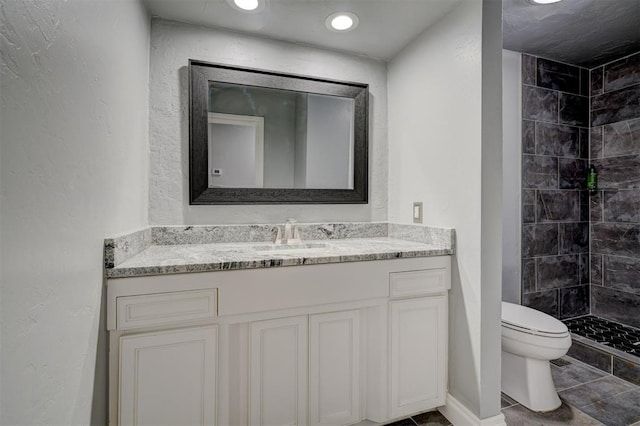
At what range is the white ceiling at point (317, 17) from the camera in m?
1.52

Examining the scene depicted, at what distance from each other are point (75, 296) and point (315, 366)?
90 centimetres

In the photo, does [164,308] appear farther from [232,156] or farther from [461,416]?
[461,416]

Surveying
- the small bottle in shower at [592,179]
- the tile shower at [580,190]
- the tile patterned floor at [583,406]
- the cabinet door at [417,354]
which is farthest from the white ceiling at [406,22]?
the tile patterned floor at [583,406]

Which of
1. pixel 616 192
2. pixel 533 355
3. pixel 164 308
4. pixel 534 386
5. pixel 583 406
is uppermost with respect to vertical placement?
pixel 616 192

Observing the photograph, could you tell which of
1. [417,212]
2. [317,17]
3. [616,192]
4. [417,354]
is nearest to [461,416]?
[417,354]

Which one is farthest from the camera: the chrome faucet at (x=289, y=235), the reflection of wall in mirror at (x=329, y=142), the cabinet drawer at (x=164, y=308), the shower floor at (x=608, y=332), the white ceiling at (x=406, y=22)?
the shower floor at (x=608, y=332)

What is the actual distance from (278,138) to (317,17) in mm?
651

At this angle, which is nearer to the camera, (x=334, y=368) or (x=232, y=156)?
(x=334, y=368)

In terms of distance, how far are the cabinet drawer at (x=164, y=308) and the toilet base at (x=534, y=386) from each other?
64.6 inches

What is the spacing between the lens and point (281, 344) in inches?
49.9

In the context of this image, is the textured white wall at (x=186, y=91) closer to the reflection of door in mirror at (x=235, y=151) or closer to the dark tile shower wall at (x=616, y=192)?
the reflection of door in mirror at (x=235, y=151)

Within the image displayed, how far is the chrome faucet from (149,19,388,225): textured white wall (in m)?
0.10

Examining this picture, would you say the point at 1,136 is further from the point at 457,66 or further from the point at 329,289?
the point at 457,66

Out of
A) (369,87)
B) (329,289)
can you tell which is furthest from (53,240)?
(369,87)
